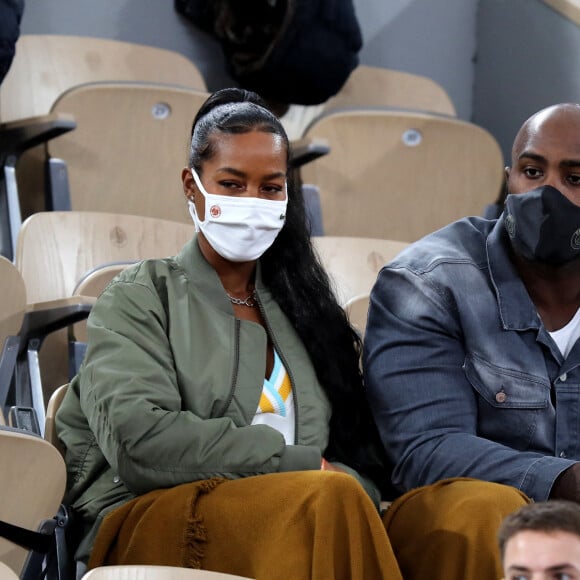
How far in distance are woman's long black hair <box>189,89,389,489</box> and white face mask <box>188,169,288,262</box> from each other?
3.1 inches

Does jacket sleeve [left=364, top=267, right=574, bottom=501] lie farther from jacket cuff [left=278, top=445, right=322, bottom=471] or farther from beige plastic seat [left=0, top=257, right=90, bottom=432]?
beige plastic seat [left=0, top=257, right=90, bottom=432]

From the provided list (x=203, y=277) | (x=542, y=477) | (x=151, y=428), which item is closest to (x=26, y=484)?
(x=151, y=428)

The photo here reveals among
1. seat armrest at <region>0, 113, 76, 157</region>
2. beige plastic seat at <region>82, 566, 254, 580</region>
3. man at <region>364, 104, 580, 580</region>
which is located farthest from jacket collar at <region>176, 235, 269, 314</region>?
seat armrest at <region>0, 113, 76, 157</region>

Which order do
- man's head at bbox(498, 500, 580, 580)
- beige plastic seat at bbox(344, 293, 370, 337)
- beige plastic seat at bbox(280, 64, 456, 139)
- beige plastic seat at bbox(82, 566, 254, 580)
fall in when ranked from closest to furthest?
man's head at bbox(498, 500, 580, 580), beige plastic seat at bbox(82, 566, 254, 580), beige plastic seat at bbox(344, 293, 370, 337), beige plastic seat at bbox(280, 64, 456, 139)

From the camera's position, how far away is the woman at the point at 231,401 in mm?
1478

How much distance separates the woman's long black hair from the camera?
185cm

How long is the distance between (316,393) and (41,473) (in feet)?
1.49

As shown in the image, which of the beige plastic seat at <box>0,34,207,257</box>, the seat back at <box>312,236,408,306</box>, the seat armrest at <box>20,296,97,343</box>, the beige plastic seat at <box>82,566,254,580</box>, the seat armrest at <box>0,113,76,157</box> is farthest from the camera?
the beige plastic seat at <box>0,34,207,257</box>

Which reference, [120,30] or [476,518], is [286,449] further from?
[120,30]

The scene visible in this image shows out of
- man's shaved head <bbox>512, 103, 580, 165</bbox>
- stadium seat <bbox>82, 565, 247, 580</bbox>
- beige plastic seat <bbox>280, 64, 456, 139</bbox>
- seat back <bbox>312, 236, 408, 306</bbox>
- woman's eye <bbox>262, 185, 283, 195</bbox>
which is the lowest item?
seat back <bbox>312, 236, 408, 306</bbox>

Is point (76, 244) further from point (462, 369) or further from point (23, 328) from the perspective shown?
point (462, 369)

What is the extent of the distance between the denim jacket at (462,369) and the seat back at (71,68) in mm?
1785

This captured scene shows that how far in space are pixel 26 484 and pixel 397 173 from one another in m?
1.95

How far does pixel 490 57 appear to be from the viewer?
160 inches
